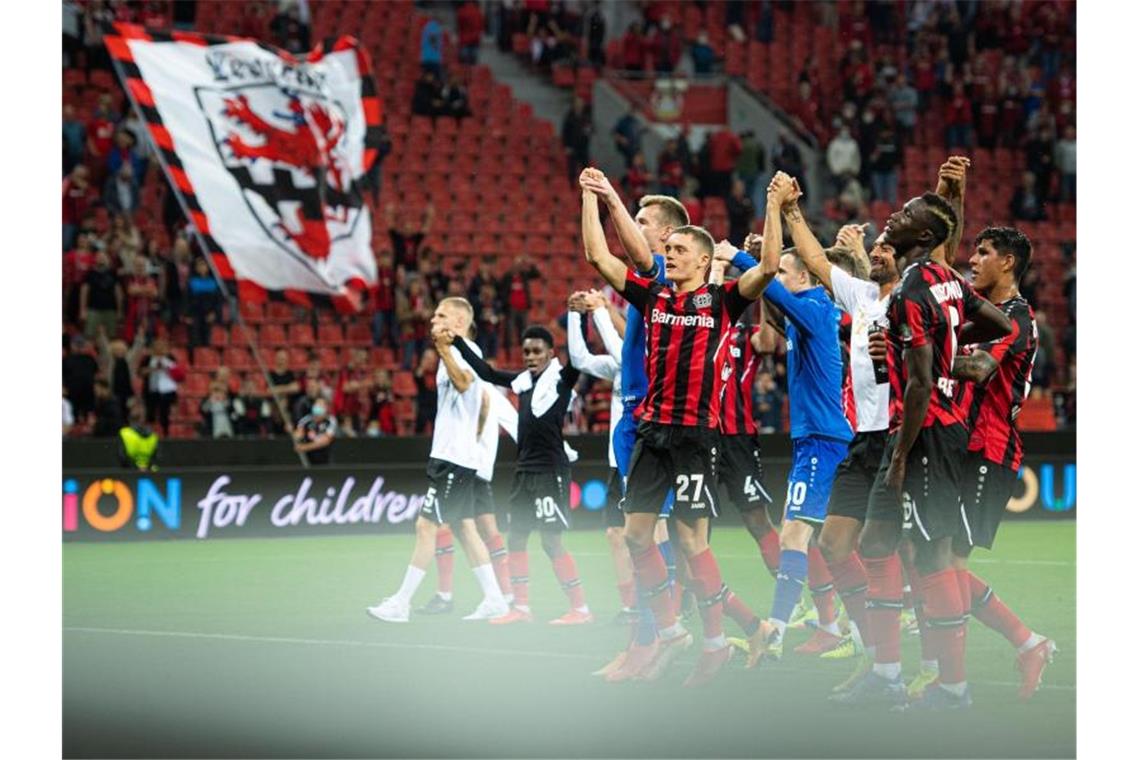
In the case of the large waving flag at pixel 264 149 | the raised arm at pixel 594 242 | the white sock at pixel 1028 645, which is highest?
the large waving flag at pixel 264 149

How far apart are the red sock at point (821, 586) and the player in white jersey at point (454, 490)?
2187mm

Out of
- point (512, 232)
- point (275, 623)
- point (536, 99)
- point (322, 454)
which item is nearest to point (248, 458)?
point (322, 454)

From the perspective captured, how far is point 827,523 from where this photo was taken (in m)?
8.01

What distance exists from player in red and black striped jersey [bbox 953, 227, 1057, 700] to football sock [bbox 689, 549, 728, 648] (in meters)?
1.12

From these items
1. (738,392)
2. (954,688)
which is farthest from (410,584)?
(954,688)

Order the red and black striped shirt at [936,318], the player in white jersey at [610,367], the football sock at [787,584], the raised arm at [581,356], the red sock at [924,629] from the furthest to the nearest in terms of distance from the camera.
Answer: the raised arm at [581,356] < the player in white jersey at [610,367] < the football sock at [787,584] < the red sock at [924,629] < the red and black striped shirt at [936,318]

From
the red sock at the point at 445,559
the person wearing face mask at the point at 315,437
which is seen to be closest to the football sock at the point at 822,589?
the red sock at the point at 445,559

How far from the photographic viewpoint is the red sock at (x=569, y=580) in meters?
10.7

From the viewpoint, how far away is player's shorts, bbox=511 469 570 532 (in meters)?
10.8

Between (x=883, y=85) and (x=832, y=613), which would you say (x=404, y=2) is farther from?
(x=832, y=613)

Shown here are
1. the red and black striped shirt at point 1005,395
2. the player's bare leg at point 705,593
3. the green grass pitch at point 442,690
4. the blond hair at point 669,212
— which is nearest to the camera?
the green grass pitch at point 442,690

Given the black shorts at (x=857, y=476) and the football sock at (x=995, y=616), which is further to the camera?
the black shorts at (x=857, y=476)

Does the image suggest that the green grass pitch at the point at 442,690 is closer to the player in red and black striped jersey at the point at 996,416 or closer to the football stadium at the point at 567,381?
the football stadium at the point at 567,381

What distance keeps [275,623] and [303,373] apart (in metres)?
9.71
